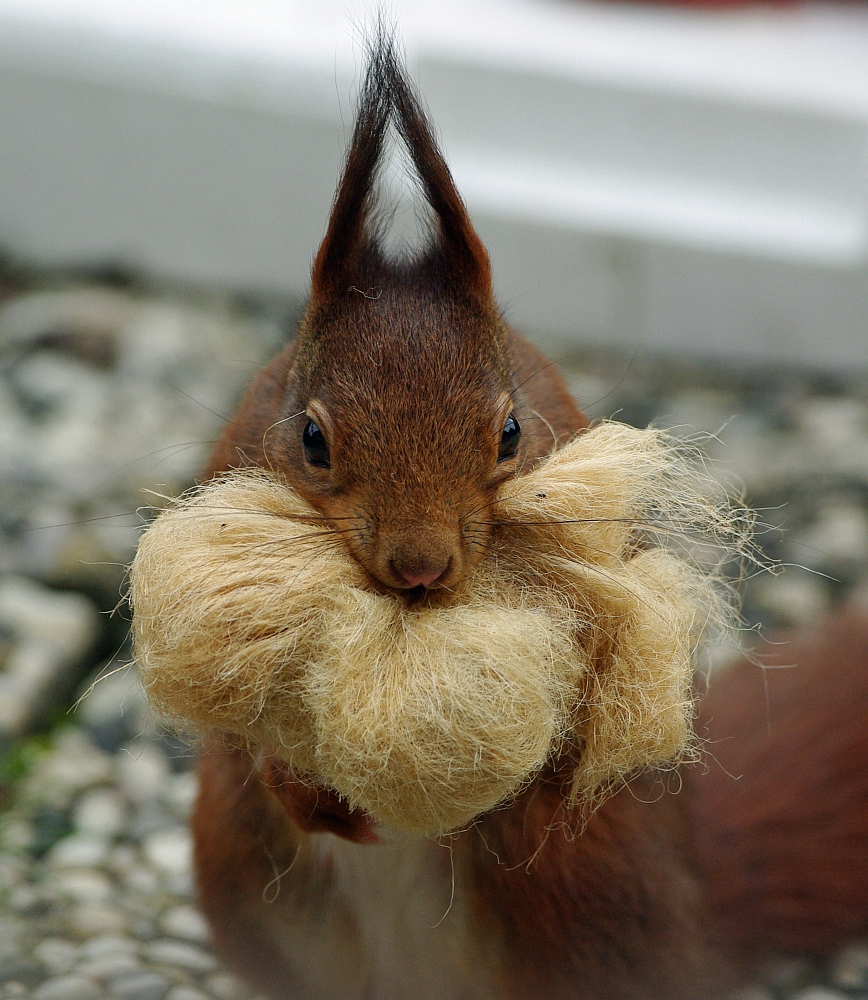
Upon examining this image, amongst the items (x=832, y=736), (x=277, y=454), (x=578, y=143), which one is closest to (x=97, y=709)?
(x=277, y=454)

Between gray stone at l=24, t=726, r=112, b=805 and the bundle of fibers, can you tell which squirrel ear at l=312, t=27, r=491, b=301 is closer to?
the bundle of fibers

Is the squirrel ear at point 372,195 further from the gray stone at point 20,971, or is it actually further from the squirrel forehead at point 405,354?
the gray stone at point 20,971

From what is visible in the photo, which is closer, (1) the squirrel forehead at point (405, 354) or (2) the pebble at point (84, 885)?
(1) the squirrel forehead at point (405, 354)

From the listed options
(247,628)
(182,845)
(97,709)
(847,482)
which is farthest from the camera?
(847,482)

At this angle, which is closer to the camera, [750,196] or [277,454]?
[277,454]

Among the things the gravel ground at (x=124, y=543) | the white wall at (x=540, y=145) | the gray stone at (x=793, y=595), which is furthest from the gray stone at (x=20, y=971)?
the white wall at (x=540, y=145)

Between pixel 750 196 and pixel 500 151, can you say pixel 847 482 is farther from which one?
pixel 500 151

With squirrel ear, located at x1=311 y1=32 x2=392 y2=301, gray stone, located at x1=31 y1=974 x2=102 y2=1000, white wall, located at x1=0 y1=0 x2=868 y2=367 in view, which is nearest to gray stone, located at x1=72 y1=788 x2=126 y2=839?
gray stone, located at x1=31 y1=974 x2=102 y2=1000
